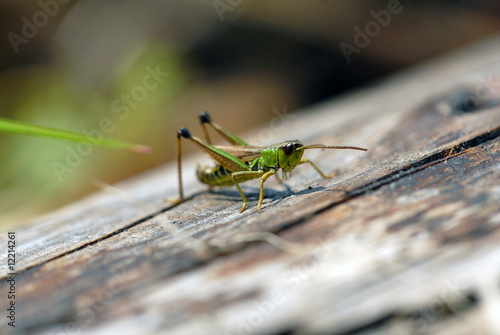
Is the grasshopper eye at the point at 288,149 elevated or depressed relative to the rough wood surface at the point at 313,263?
elevated

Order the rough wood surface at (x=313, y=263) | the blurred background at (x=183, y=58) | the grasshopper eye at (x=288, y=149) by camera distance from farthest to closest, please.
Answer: the blurred background at (x=183, y=58)
the grasshopper eye at (x=288, y=149)
the rough wood surface at (x=313, y=263)

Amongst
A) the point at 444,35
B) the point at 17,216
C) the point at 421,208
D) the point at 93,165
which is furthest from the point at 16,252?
the point at 444,35

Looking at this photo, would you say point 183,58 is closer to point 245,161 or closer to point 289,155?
point 245,161

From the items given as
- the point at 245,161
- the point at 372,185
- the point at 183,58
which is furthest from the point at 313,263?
the point at 183,58

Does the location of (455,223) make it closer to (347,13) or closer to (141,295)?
(141,295)

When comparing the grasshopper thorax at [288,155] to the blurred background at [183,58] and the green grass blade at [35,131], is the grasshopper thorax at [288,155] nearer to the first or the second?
the green grass blade at [35,131]

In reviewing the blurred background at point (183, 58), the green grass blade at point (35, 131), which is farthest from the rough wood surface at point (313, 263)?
the blurred background at point (183, 58)

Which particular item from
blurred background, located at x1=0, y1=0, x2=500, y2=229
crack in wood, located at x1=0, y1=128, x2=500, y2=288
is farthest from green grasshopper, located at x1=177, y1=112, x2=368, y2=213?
blurred background, located at x1=0, y1=0, x2=500, y2=229
